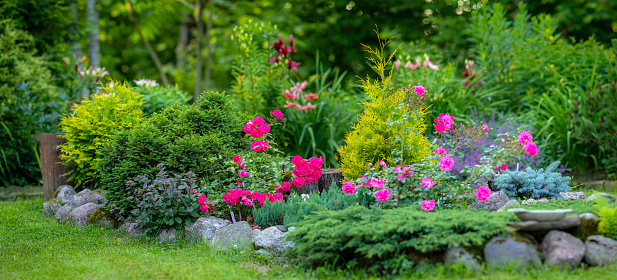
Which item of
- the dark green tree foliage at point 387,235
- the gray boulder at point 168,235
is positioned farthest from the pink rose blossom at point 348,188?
the gray boulder at point 168,235

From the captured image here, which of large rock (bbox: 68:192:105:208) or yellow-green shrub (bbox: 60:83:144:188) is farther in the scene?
yellow-green shrub (bbox: 60:83:144:188)

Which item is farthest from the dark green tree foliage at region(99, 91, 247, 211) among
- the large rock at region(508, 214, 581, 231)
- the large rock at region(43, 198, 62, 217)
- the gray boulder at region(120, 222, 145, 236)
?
the large rock at region(508, 214, 581, 231)

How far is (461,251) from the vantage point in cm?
352

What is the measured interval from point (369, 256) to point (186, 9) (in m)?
11.2

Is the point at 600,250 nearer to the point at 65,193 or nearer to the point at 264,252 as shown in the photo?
the point at 264,252

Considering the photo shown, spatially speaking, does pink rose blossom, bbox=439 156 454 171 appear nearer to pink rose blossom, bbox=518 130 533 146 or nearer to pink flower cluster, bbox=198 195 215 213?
pink rose blossom, bbox=518 130 533 146

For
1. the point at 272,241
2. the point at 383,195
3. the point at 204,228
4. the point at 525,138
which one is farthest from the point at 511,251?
the point at 204,228

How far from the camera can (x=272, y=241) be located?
4.31 meters

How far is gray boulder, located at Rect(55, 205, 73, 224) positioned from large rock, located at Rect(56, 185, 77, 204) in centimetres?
26

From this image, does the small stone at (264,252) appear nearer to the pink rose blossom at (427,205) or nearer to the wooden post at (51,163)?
the pink rose blossom at (427,205)

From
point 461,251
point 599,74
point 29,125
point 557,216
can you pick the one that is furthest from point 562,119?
point 29,125

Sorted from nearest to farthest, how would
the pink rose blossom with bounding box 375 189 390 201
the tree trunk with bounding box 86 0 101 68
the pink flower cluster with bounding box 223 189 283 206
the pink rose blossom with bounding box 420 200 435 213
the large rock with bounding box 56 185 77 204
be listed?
1. the pink rose blossom with bounding box 420 200 435 213
2. the pink rose blossom with bounding box 375 189 390 201
3. the pink flower cluster with bounding box 223 189 283 206
4. the large rock with bounding box 56 185 77 204
5. the tree trunk with bounding box 86 0 101 68

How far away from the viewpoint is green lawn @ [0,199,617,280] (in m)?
3.43

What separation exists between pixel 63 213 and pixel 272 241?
289 cm
